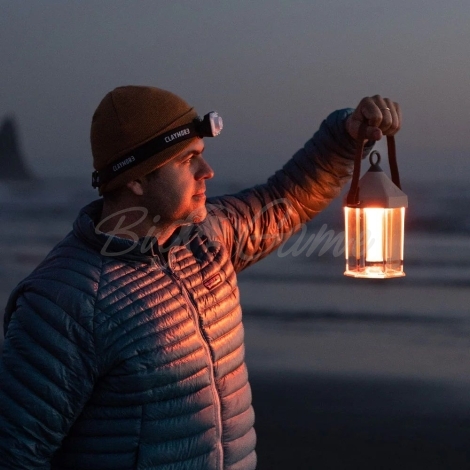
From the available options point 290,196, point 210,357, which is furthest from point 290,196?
point 210,357

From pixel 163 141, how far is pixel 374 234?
0.70m

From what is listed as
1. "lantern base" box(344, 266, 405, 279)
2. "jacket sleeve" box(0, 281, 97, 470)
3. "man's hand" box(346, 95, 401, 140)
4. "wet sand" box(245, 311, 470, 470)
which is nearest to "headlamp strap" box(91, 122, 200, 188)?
"jacket sleeve" box(0, 281, 97, 470)

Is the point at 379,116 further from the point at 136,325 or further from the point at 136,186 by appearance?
the point at 136,325

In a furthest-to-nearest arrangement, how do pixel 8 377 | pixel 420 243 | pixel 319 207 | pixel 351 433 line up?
pixel 420 243 < pixel 351 433 < pixel 319 207 < pixel 8 377

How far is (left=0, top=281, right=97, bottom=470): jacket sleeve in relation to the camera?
2502 millimetres

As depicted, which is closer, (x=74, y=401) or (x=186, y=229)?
(x=74, y=401)

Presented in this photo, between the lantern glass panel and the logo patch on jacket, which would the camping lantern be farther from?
the logo patch on jacket

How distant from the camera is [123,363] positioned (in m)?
2.57

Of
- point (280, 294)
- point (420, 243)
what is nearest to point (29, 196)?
point (420, 243)

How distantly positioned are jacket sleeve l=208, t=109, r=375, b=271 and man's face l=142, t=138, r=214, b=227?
414 mm

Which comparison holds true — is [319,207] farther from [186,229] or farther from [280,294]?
[280,294]

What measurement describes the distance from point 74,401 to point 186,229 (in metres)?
0.62

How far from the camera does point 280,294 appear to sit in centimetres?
976

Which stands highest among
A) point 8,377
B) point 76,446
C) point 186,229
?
point 186,229
